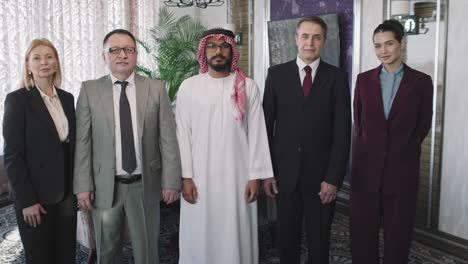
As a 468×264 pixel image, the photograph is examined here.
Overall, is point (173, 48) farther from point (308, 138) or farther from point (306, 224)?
point (306, 224)

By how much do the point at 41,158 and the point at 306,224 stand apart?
1.40 meters

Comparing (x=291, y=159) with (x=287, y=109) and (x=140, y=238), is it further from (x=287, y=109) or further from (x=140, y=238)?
(x=140, y=238)

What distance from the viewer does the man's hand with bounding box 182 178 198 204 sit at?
7.53ft

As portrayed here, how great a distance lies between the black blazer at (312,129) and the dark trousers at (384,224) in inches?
13.4

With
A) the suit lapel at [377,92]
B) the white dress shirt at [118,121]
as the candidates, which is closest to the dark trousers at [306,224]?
the suit lapel at [377,92]

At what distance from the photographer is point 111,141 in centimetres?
208

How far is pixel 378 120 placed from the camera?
2467 millimetres

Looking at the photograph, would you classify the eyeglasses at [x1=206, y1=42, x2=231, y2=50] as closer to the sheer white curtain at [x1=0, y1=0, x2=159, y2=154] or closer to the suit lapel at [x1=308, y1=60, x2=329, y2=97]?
the suit lapel at [x1=308, y1=60, x2=329, y2=97]

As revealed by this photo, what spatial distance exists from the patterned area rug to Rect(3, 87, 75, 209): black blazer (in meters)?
1.19

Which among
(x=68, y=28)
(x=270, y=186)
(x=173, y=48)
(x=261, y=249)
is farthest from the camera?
(x=173, y=48)

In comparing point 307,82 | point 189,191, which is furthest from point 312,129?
point 189,191

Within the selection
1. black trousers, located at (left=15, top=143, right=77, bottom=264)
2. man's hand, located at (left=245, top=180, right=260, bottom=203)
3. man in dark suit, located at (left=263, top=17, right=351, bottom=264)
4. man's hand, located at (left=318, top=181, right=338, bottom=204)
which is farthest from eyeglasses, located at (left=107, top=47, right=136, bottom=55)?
man's hand, located at (left=318, top=181, right=338, bottom=204)

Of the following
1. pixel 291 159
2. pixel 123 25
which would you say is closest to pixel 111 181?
pixel 291 159

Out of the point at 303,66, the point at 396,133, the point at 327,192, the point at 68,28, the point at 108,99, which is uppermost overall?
the point at 68,28
